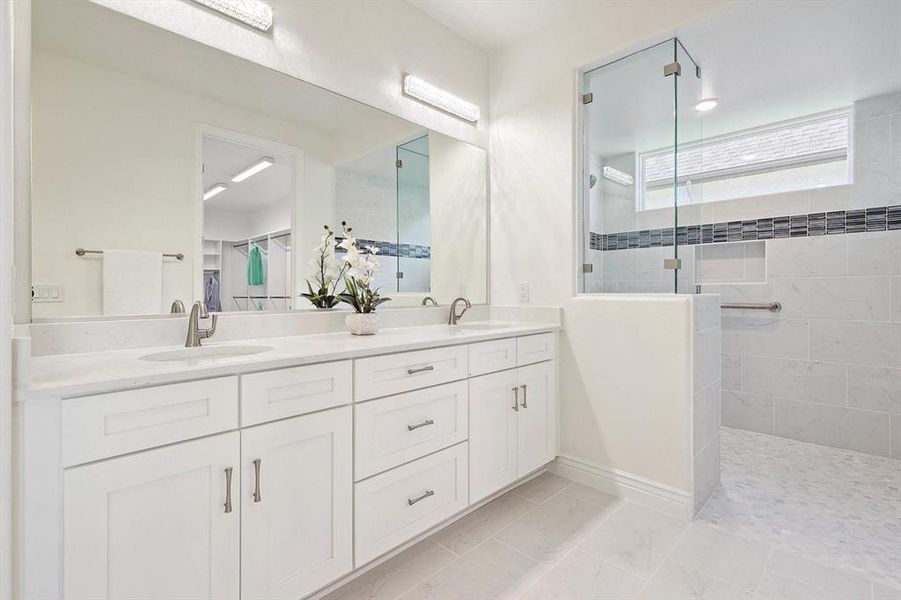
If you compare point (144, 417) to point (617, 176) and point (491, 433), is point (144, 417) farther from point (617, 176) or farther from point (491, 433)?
point (617, 176)

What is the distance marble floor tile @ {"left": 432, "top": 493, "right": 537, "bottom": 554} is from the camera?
1801 millimetres

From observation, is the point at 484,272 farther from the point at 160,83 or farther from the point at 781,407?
the point at 781,407

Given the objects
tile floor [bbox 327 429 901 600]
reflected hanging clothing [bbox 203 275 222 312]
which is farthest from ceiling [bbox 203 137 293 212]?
tile floor [bbox 327 429 901 600]

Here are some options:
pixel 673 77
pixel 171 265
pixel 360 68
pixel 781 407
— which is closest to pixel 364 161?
pixel 360 68

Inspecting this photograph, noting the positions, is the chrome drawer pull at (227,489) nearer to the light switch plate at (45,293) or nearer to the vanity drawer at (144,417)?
the vanity drawer at (144,417)

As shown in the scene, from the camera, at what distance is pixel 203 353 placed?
147cm

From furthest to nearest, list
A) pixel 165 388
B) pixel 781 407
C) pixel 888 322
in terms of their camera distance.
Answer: pixel 781 407 < pixel 888 322 < pixel 165 388

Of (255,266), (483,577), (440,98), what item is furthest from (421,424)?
(440,98)

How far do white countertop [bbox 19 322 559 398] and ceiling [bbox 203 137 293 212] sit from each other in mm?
564

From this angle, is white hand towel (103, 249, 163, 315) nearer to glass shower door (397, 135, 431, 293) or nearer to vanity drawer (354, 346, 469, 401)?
vanity drawer (354, 346, 469, 401)

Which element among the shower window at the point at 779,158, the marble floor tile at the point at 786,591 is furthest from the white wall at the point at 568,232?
the shower window at the point at 779,158

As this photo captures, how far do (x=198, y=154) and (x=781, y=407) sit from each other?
13.0ft

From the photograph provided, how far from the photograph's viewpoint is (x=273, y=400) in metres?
1.24

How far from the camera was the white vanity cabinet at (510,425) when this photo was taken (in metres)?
1.90
